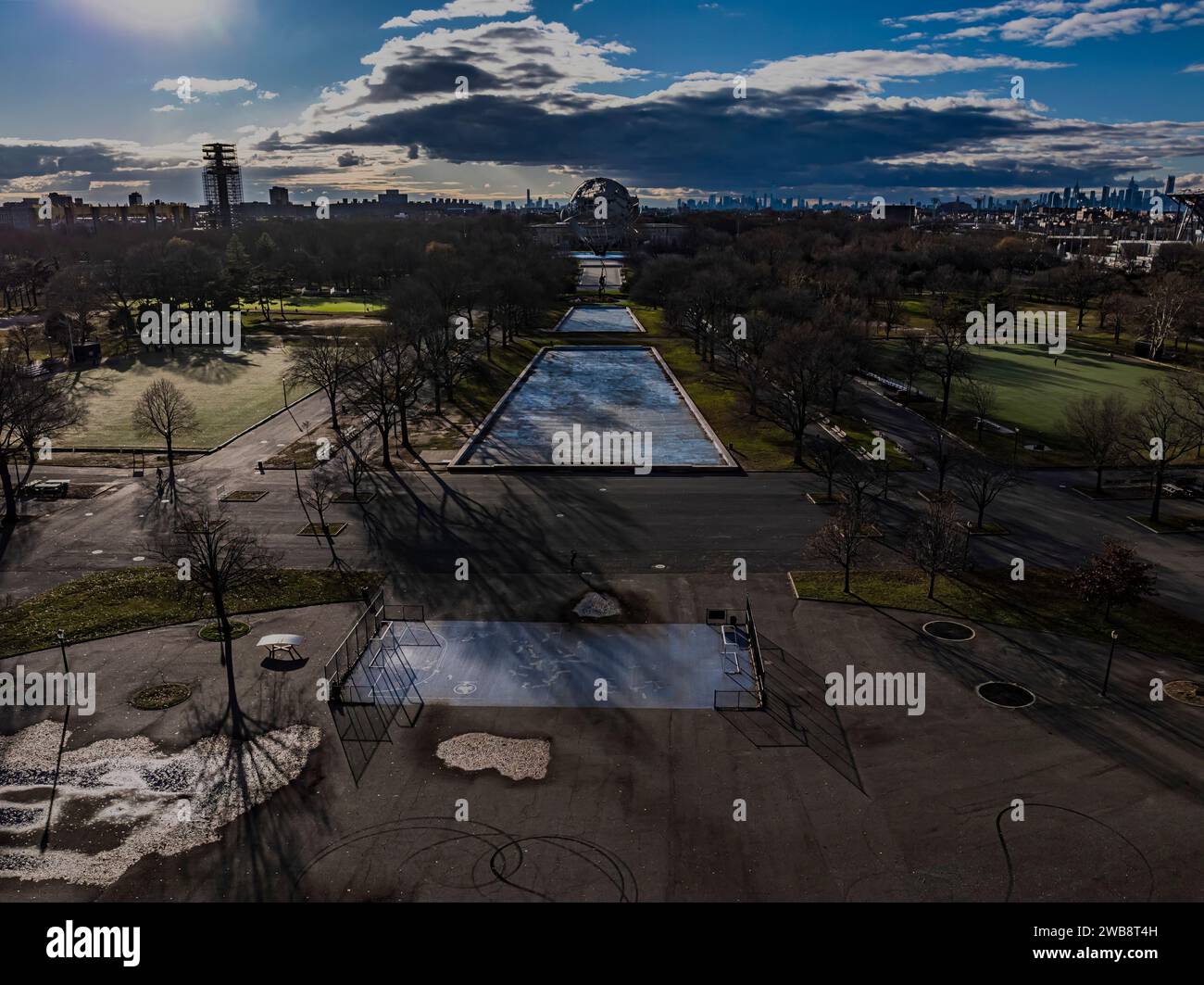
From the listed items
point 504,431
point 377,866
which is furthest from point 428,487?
point 377,866

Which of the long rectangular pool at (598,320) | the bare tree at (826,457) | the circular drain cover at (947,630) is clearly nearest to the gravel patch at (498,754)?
the circular drain cover at (947,630)

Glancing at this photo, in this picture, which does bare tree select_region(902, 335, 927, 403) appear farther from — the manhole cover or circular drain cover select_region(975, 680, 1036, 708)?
circular drain cover select_region(975, 680, 1036, 708)

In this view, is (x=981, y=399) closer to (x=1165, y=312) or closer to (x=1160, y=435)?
(x=1160, y=435)

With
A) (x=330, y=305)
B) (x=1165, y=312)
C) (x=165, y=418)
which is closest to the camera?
(x=165, y=418)

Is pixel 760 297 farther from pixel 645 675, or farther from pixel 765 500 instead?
pixel 645 675

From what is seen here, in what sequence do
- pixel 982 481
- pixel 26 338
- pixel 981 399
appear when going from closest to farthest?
pixel 982 481, pixel 981 399, pixel 26 338

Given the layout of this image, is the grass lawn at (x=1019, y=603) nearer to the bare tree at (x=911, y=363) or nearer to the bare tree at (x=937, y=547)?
the bare tree at (x=937, y=547)

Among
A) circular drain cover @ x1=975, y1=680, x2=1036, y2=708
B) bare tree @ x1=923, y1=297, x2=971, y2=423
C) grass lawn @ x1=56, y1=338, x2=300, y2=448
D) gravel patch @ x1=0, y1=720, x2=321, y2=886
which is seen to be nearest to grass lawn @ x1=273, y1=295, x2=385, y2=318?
grass lawn @ x1=56, y1=338, x2=300, y2=448

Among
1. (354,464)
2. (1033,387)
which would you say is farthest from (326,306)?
(1033,387)
